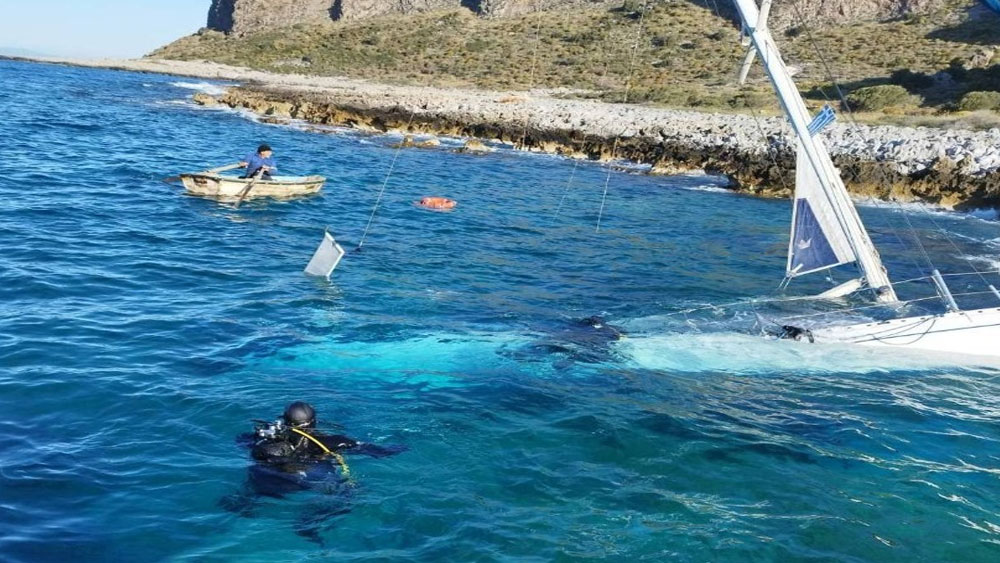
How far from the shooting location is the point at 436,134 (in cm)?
5166

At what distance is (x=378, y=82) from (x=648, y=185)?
5962 centimetres

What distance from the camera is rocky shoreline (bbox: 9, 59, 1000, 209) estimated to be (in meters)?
31.2

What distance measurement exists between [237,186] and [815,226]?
18999 millimetres

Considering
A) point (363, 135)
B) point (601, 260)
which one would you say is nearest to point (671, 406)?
point (601, 260)

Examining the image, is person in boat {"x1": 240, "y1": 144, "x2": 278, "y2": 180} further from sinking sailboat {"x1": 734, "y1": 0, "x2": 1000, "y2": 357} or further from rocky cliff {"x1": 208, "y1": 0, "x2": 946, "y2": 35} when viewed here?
rocky cliff {"x1": 208, "y1": 0, "x2": 946, "y2": 35}

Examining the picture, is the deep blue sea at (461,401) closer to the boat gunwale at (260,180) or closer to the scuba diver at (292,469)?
the scuba diver at (292,469)

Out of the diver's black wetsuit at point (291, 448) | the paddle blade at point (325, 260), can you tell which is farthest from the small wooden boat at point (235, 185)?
the diver's black wetsuit at point (291, 448)

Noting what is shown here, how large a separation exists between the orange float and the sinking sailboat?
1509cm

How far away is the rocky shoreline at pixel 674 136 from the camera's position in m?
31.2

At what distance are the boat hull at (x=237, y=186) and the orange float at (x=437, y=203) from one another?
4000 millimetres

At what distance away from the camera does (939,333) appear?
14648 millimetres

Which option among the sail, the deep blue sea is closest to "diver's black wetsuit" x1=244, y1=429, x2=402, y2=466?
the deep blue sea

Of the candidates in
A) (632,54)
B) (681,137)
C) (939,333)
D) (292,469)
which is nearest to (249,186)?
(292,469)

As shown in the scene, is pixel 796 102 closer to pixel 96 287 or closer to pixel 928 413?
pixel 928 413
